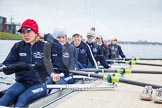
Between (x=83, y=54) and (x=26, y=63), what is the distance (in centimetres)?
431

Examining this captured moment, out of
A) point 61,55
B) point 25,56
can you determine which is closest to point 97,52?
point 61,55

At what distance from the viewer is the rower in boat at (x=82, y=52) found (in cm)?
878

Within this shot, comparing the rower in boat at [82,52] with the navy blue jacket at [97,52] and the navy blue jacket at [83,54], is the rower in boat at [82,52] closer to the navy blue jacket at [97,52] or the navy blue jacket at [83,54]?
the navy blue jacket at [83,54]

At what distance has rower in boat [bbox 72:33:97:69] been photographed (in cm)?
878

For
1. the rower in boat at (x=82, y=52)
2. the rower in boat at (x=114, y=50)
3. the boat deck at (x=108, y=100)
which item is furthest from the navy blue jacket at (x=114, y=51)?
the boat deck at (x=108, y=100)

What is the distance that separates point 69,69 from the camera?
22.8ft

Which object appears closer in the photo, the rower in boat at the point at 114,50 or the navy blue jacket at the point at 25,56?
the navy blue jacket at the point at 25,56

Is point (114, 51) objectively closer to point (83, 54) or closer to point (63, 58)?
point (83, 54)

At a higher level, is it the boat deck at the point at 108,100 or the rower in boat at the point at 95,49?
the rower in boat at the point at 95,49

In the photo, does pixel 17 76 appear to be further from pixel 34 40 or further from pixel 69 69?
pixel 69 69

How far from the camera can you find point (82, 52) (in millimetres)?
8977

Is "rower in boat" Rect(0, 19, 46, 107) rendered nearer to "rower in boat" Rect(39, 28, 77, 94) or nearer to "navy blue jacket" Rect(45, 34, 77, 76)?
"rower in boat" Rect(39, 28, 77, 94)

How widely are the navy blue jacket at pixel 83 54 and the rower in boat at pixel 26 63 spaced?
152 inches

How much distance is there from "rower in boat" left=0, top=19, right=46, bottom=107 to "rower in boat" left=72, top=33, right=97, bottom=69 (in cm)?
364
